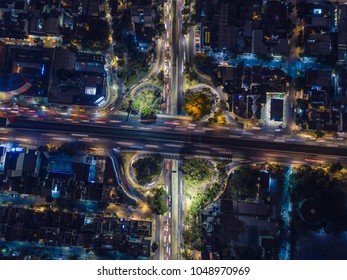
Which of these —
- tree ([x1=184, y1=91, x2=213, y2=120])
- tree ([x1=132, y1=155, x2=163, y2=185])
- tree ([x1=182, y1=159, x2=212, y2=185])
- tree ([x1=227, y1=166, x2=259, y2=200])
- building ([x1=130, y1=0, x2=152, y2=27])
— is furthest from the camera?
building ([x1=130, y1=0, x2=152, y2=27])

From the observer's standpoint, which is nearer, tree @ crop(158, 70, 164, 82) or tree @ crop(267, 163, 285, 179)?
tree @ crop(267, 163, 285, 179)

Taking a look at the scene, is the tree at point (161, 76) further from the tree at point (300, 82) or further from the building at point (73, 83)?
the tree at point (300, 82)

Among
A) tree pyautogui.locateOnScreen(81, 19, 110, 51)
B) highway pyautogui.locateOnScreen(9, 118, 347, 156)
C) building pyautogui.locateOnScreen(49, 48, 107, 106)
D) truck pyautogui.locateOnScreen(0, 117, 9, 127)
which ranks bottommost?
highway pyautogui.locateOnScreen(9, 118, 347, 156)

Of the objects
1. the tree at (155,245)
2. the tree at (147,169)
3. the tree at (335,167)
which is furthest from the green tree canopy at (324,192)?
the tree at (155,245)

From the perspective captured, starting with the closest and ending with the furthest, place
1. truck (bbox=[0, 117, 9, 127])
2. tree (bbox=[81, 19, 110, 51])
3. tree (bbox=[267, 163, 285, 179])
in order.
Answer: tree (bbox=[267, 163, 285, 179])
truck (bbox=[0, 117, 9, 127])
tree (bbox=[81, 19, 110, 51])

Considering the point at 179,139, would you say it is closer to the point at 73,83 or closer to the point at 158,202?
the point at 158,202

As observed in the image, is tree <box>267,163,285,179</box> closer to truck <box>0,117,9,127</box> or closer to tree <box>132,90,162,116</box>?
tree <box>132,90,162,116</box>

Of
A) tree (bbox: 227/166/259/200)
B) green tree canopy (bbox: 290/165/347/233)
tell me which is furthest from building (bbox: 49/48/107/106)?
green tree canopy (bbox: 290/165/347/233)

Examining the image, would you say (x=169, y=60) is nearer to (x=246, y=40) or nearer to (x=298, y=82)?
(x=246, y=40)
